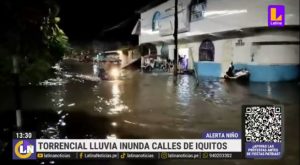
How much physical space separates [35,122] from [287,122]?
618 cm

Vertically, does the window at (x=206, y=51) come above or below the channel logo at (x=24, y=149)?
above

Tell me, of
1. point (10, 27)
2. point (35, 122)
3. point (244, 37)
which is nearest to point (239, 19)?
point (244, 37)

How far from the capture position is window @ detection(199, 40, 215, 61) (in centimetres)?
2295

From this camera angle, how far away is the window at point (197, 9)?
2256 cm

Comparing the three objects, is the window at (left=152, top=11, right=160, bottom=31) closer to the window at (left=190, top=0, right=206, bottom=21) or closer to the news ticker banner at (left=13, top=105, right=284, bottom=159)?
the window at (left=190, top=0, right=206, bottom=21)

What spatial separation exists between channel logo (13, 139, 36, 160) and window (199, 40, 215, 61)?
1939 cm

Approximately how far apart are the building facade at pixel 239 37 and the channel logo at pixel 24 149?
14.4m

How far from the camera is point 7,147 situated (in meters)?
5.45

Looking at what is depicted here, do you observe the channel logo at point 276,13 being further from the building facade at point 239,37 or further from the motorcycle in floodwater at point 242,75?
the motorcycle in floodwater at point 242,75

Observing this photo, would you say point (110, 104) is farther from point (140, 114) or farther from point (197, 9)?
point (197, 9)

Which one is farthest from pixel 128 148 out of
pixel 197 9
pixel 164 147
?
pixel 197 9

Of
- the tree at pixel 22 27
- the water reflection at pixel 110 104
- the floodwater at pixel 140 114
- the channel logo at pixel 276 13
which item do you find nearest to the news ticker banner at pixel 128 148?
the floodwater at pixel 140 114

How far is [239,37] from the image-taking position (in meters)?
19.3
